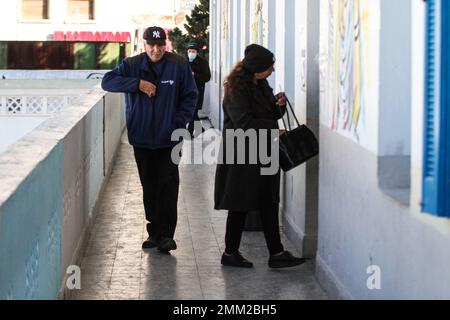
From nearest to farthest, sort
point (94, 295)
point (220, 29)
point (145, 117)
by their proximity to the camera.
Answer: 1. point (94, 295)
2. point (145, 117)
3. point (220, 29)

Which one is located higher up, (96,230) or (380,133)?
(380,133)

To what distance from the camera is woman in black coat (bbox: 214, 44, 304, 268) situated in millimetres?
8344

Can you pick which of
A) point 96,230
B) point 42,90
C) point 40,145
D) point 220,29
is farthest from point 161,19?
point 40,145

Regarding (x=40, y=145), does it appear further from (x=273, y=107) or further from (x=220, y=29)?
(x=220, y=29)

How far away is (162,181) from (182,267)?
833 mm

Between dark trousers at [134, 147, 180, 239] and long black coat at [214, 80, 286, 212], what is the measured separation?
31.0 inches

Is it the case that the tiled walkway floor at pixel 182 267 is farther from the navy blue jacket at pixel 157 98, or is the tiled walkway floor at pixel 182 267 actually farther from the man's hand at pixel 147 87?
the man's hand at pixel 147 87

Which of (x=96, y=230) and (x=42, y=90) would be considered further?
(x=42, y=90)

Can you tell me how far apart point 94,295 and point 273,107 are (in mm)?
1999

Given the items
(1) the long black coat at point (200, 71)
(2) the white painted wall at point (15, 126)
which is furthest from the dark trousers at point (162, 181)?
(2) the white painted wall at point (15, 126)

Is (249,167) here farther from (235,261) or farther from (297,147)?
(235,261)

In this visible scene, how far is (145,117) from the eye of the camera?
909cm

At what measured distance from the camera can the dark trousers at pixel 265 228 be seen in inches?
336

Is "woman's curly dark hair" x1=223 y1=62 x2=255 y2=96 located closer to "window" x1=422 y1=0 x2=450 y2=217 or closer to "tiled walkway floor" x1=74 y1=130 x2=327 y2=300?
"tiled walkway floor" x1=74 y1=130 x2=327 y2=300
